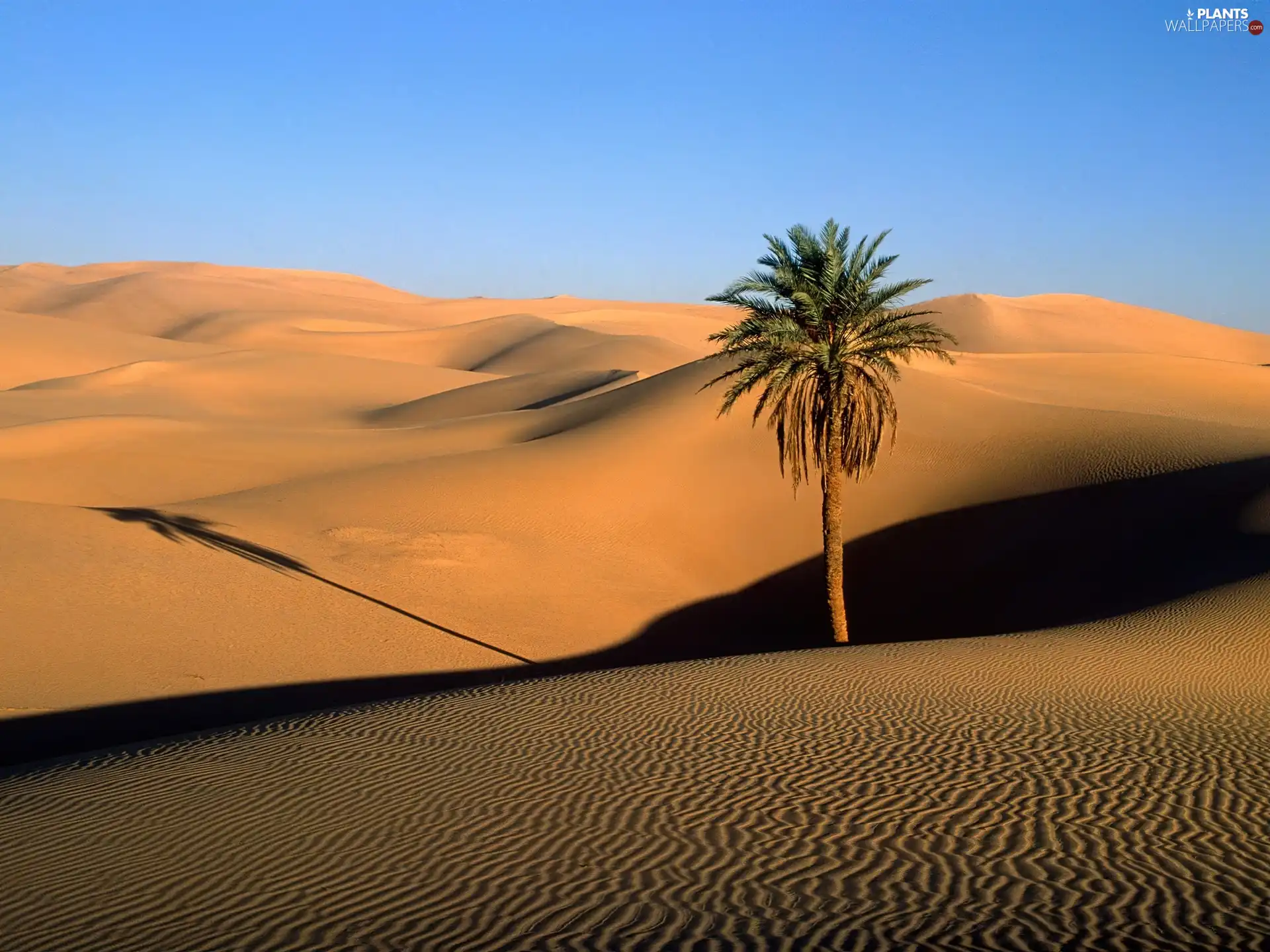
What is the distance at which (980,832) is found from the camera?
7.58 m

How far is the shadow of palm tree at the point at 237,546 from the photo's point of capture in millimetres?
20469

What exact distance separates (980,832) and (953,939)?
6.34 feet

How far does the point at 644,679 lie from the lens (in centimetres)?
1358

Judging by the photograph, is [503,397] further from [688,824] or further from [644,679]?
[688,824]

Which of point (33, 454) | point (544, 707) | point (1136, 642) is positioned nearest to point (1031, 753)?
point (544, 707)

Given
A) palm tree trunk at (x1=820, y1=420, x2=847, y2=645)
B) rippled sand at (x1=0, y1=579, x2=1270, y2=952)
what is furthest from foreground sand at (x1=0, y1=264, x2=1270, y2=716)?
rippled sand at (x1=0, y1=579, x2=1270, y2=952)

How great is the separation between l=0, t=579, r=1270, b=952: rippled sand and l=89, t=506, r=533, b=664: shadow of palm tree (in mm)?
7543

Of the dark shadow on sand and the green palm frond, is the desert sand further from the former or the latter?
the green palm frond

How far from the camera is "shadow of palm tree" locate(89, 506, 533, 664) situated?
67.2 feet

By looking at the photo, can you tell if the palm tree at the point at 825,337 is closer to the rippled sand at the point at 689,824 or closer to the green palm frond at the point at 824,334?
the green palm frond at the point at 824,334

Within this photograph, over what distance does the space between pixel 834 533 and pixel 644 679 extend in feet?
21.3

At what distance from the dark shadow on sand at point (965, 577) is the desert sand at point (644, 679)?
13 cm

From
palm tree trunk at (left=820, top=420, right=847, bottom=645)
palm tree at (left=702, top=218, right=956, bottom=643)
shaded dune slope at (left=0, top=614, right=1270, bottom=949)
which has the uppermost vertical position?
palm tree at (left=702, top=218, right=956, bottom=643)

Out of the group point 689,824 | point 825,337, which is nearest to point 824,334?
point 825,337
